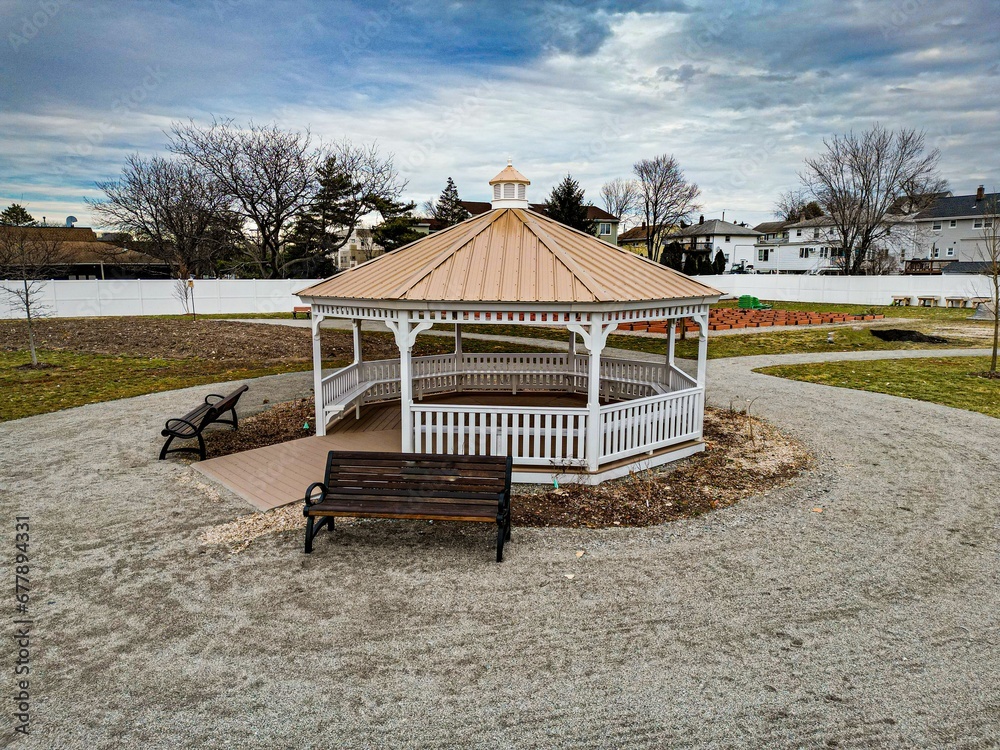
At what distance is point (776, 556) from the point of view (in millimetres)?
6289

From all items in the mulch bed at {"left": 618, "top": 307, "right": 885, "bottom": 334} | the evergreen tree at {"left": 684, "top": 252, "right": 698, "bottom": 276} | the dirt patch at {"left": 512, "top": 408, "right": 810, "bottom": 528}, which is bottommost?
the dirt patch at {"left": 512, "top": 408, "right": 810, "bottom": 528}

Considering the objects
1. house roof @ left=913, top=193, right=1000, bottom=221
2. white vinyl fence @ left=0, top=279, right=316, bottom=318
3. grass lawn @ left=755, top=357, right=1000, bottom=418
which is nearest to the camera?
grass lawn @ left=755, top=357, right=1000, bottom=418

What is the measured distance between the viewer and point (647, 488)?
26.6ft

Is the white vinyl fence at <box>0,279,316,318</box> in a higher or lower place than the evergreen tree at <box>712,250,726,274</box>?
lower

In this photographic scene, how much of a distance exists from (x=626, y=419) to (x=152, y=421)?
29.6 feet

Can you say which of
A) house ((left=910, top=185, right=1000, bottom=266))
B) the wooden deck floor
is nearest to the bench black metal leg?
the wooden deck floor

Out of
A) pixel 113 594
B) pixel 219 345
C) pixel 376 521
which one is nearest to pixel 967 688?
pixel 376 521

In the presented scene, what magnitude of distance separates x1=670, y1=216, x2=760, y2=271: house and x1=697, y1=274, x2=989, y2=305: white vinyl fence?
27011 millimetres

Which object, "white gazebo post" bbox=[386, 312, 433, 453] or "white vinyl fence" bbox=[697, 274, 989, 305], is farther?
"white vinyl fence" bbox=[697, 274, 989, 305]

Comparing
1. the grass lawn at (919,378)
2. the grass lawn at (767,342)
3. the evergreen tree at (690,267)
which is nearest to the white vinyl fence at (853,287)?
the evergreen tree at (690,267)

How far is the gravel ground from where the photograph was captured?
3.93 m

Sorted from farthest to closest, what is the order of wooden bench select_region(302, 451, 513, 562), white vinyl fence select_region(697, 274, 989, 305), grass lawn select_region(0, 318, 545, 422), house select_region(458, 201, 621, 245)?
house select_region(458, 201, 621, 245), white vinyl fence select_region(697, 274, 989, 305), grass lawn select_region(0, 318, 545, 422), wooden bench select_region(302, 451, 513, 562)

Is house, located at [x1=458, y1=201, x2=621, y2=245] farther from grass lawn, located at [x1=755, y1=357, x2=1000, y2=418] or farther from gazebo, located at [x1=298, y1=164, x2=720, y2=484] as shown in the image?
gazebo, located at [x1=298, y1=164, x2=720, y2=484]

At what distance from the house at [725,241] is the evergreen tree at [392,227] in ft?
127
